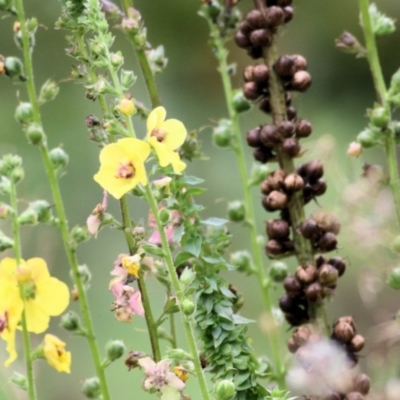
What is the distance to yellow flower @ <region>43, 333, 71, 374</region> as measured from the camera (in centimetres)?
54

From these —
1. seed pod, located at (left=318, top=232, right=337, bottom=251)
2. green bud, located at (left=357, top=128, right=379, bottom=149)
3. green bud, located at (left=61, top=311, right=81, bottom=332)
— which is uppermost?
green bud, located at (left=357, top=128, right=379, bottom=149)

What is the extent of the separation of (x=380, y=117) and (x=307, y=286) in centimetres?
15

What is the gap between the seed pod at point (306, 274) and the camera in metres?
0.60

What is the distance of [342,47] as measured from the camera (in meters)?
0.65

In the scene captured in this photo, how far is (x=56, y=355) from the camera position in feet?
1.78

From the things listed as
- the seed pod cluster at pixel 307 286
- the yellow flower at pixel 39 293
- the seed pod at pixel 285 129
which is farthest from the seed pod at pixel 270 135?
the yellow flower at pixel 39 293

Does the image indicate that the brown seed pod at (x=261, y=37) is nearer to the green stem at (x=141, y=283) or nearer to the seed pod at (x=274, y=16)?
the seed pod at (x=274, y=16)

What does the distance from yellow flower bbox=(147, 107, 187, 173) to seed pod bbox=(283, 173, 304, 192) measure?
15cm

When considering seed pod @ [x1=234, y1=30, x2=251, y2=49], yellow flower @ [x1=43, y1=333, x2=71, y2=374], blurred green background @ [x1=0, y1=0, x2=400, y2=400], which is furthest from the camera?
blurred green background @ [x1=0, y1=0, x2=400, y2=400]

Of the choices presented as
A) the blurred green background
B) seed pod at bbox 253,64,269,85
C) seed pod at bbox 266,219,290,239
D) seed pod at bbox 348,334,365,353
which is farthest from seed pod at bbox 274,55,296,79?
the blurred green background

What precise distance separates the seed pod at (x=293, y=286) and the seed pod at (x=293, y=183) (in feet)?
0.24

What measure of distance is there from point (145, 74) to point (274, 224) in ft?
0.55

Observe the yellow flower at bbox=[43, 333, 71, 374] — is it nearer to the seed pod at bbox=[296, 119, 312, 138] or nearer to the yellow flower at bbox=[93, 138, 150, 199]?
the yellow flower at bbox=[93, 138, 150, 199]

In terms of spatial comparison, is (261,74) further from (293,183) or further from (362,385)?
(362,385)
